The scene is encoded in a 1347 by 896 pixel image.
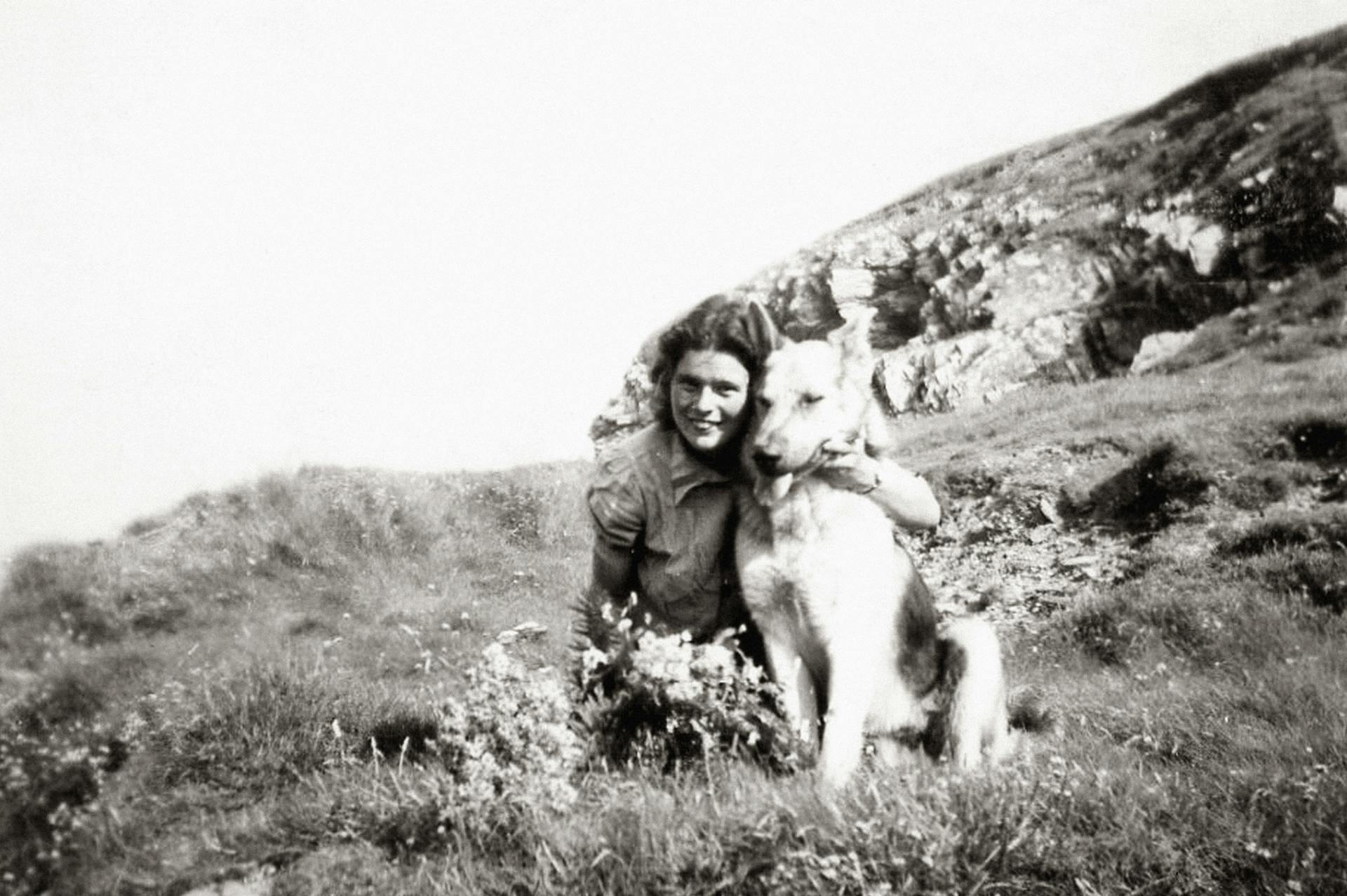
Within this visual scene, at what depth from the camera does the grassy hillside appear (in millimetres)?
3412

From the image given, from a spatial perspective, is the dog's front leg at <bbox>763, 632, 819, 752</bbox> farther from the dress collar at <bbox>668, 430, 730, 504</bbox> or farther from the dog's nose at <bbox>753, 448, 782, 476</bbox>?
the dress collar at <bbox>668, 430, 730, 504</bbox>

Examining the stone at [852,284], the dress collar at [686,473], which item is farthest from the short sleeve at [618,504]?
the stone at [852,284]

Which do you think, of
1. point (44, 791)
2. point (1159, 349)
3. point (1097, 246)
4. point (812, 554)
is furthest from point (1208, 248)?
point (44, 791)

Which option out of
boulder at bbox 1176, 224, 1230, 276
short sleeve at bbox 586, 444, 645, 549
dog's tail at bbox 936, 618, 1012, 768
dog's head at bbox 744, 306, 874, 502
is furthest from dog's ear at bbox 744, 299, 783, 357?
boulder at bbox 1176, 224, 1230, 276

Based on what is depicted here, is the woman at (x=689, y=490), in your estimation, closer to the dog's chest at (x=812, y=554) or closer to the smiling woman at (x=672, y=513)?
the smiling woman at (x=672, y=513)

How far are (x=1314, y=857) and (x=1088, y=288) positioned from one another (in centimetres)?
2071

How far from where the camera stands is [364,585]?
380 inches

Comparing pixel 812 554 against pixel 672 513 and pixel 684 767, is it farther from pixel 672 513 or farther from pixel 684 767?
pixel 684 767

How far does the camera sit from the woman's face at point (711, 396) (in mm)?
4492

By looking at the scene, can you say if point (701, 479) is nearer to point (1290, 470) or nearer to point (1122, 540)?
point (1122, 540)

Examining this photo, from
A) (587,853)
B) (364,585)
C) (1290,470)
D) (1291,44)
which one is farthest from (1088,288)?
(587,853)

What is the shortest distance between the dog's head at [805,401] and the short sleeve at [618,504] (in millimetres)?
741

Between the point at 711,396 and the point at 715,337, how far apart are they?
301 mm

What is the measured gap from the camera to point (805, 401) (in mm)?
4219
